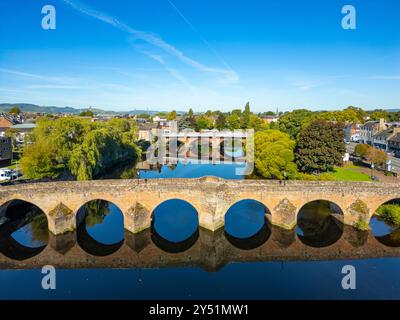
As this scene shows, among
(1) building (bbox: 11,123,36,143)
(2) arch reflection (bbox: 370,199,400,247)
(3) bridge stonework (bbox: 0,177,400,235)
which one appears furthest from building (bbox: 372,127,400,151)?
(1) building (bbox: 11,123,36,143)

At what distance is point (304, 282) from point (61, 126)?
36603 mm

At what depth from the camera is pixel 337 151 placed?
4678cm

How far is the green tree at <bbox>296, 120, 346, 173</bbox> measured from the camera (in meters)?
45.1

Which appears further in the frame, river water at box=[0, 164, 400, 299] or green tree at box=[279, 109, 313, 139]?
green tree at box=[279, 109, 313, 139]

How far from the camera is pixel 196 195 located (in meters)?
29.0

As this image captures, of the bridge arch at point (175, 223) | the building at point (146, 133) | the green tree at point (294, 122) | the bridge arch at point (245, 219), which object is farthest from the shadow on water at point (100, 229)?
the building at point (146, 133)

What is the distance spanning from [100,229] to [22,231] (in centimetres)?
802

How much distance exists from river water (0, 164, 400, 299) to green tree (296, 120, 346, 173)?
39.3 ft

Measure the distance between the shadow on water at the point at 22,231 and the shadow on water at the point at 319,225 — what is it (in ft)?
85.3

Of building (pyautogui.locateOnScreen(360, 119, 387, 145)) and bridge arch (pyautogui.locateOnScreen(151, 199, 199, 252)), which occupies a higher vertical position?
building (pyautogui.locateOnScreen(360, 119, 387, 145))

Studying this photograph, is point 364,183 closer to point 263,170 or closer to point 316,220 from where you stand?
point 316,220

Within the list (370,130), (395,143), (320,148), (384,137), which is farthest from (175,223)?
(370,130)

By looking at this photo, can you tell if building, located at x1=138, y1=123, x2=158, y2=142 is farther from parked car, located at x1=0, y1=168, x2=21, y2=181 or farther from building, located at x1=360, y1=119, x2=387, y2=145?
building, located at x1=360, y1=119, x2=387, y2=145

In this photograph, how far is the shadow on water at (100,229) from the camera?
91.2ft
